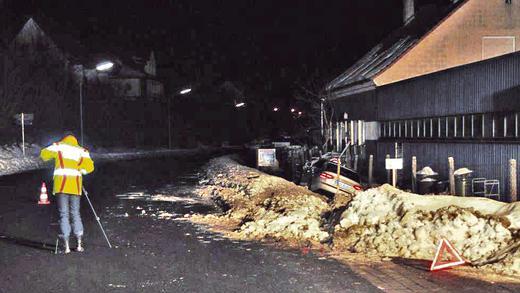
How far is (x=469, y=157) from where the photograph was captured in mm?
18500

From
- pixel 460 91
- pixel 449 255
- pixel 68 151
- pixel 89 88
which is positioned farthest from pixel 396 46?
pixel 89 88

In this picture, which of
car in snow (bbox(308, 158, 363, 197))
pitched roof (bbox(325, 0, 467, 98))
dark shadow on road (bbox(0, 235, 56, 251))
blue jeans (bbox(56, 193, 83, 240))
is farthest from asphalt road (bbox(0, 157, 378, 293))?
pitched roof (bbox(325, 0, 467, 98))

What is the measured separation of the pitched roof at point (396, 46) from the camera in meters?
28.5

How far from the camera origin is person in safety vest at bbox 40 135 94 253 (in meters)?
9.78

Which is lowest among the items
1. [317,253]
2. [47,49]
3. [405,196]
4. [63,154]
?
[317,253]

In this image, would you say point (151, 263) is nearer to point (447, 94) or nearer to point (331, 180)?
point (331, 180)

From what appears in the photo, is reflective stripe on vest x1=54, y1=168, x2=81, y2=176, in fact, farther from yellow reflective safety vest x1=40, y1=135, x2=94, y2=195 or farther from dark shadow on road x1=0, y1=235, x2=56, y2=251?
dark shadow on road x1=0, y1=235, x2=56, y2=251

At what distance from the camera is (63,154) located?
9.90 meters

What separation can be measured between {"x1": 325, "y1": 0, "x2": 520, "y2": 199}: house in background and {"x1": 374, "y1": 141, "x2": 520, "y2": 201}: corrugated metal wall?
1.1 inches

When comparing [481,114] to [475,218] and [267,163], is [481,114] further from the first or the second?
[267,163]

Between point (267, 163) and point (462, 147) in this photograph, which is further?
point (267, 163)

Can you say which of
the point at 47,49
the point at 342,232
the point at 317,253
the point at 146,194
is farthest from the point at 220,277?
the point at 47,49

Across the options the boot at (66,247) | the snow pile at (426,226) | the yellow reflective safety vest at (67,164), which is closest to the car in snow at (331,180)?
the snow pile at (426,226)

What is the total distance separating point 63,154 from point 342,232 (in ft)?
16.8
